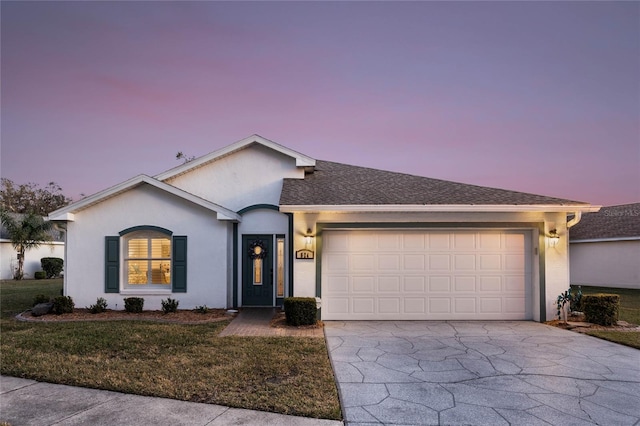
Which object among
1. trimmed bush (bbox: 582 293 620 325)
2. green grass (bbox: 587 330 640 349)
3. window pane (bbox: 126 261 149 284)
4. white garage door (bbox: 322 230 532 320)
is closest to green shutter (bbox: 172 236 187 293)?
window pane (bbox: 126 261 149 284)

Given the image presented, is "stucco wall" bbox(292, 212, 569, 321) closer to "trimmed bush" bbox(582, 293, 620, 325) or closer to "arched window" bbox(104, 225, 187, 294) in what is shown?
"trimmed bush" bbox(582, 293, 620, 325)

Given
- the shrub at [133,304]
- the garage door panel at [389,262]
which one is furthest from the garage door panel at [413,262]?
the shrub at [133,304]

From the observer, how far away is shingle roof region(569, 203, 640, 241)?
2008 centimetres

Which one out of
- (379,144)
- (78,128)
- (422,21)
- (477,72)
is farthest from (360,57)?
(78,128)

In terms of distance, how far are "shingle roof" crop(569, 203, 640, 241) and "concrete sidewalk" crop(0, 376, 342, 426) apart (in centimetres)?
2223

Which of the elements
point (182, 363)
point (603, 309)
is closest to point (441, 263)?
point (603, 309)

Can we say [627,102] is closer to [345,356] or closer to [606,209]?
[606,209]

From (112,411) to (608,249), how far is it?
78.3 feet

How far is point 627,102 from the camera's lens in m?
14.6

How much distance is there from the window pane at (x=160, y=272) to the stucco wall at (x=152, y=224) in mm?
586

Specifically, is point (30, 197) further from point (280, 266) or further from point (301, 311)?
point (301, 311)

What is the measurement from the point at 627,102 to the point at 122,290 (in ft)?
61.8

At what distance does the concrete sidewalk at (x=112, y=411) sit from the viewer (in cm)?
420

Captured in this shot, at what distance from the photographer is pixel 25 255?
82.8ft
